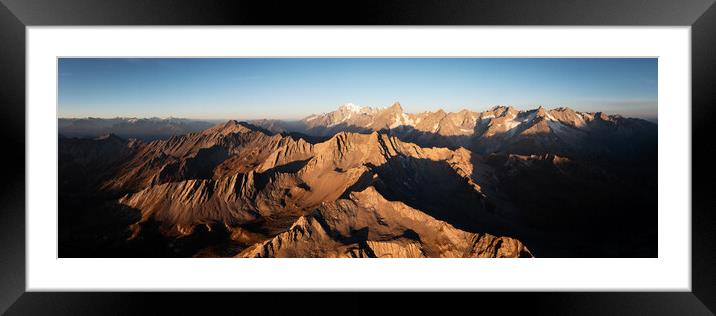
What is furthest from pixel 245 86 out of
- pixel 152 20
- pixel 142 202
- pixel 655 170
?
pixel 655 170

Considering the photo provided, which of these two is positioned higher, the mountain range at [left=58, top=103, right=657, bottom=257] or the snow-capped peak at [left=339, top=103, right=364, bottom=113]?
the snow-capped peak at [left=339, top=103, right=364, bottom=113]

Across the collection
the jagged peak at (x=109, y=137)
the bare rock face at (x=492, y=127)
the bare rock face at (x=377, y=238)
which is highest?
the bare rock face at (x=492, y=127)

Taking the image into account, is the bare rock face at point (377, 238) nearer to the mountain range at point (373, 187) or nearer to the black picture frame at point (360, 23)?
the mountain range at point (373, 187)

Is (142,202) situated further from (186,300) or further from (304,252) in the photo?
(186,300)

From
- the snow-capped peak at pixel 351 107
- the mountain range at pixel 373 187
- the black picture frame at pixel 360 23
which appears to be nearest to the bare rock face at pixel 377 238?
the mountain range at pixel 373 187

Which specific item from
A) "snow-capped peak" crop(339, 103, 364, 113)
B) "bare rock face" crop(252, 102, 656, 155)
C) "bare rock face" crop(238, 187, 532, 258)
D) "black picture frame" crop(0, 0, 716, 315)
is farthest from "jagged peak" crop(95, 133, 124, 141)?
"snow-capped peak" crop(339, 103, 364, 113)

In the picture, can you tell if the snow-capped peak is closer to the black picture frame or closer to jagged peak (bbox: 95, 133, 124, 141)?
the black picture frame
